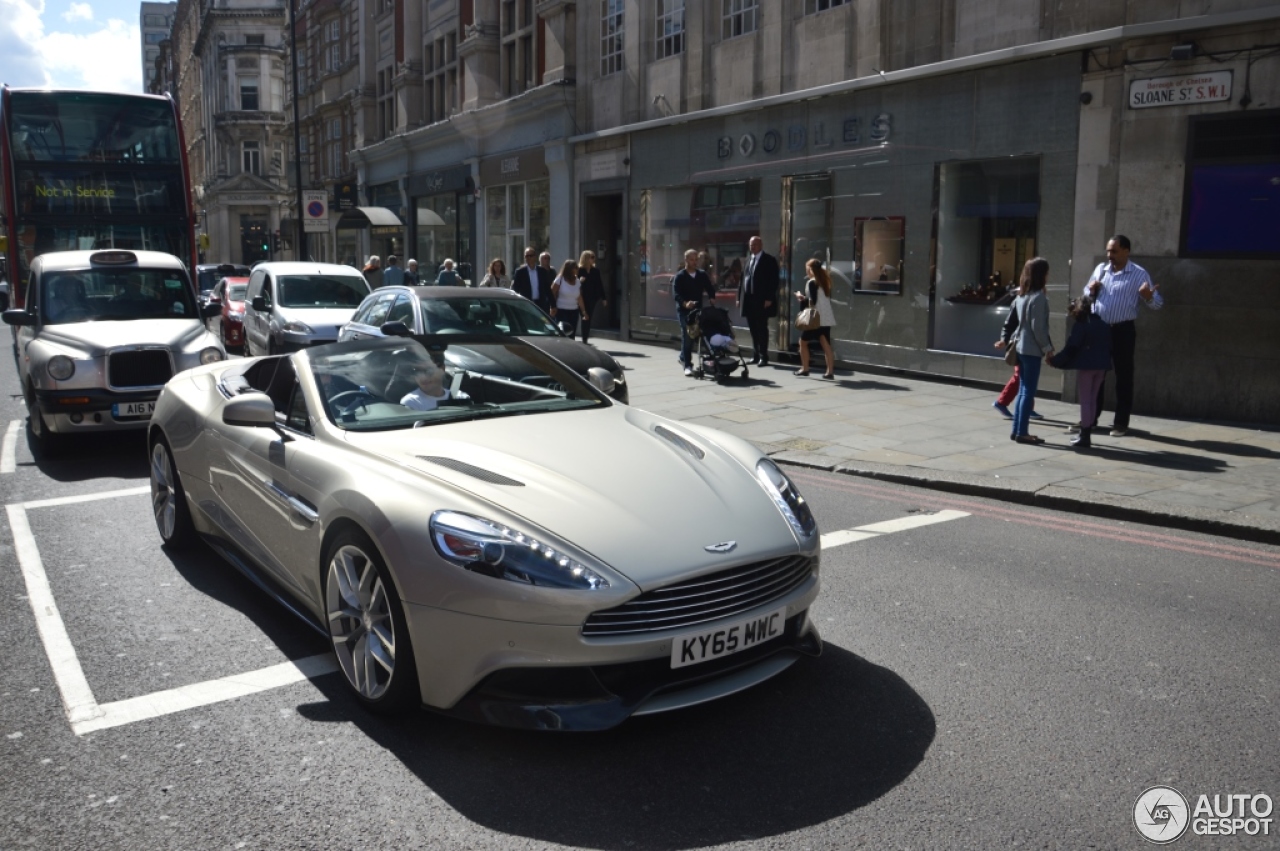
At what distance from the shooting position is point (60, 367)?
31.0 feet

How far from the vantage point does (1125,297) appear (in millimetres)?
10508

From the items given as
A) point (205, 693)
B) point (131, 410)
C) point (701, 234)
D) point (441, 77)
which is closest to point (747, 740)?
point (205, 693)

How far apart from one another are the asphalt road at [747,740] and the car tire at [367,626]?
0.15 metres

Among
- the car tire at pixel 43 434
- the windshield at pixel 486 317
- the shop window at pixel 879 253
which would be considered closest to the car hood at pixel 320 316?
the windshield at pixel 486 317

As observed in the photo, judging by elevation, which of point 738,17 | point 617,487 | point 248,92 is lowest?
point 617,487

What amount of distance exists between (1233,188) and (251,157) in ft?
252

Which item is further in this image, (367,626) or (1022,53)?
(1022,53)

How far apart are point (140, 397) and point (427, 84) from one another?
25.7 meters

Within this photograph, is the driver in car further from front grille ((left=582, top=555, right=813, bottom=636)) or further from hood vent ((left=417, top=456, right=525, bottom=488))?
front grille ((left=582, top=555, right=813, bottom=636))

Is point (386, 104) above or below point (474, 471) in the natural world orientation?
above

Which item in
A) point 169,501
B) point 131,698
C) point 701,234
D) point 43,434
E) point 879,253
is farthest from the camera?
point 701,234

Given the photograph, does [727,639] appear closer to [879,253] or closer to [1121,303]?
[1121,303]

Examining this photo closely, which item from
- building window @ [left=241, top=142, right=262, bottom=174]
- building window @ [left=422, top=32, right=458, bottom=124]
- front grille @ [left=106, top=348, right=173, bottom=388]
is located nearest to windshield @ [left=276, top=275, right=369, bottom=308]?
front grille @ [left=106, top=348, right=173, bottom=388]

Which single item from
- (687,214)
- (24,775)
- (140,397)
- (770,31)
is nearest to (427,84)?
(687,214)
